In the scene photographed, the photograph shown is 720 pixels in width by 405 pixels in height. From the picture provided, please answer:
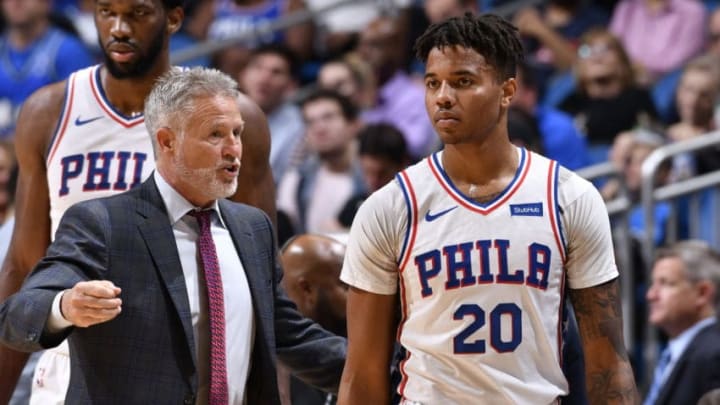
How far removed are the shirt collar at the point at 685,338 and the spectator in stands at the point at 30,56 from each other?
484 cm

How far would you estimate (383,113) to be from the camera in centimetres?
976

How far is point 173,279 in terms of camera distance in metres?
3.73

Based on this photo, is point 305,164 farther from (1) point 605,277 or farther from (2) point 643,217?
(1) point 605,277

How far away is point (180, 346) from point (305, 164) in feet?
17.2

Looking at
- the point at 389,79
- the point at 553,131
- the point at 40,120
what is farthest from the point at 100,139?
the point at 389,79

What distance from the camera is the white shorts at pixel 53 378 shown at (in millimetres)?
4164

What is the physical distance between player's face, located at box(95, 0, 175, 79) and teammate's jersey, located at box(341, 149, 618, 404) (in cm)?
105

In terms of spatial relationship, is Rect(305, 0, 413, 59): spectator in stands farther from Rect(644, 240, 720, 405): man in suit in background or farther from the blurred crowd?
Rect(644, 240, 720, 405): man in suit in background

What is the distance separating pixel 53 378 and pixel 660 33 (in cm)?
658

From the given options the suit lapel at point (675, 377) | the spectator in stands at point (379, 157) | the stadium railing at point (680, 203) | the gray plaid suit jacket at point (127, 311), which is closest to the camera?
the gray plaid suit jacket at point (127, 311)

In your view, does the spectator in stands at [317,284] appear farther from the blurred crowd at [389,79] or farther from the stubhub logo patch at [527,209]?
the blurred crowd at [389,79]

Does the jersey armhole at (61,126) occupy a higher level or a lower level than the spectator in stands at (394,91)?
lower

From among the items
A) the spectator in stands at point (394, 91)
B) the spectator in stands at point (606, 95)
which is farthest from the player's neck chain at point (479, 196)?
the spectator in stands at point (394, 91)

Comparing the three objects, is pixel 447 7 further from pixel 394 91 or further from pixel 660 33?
pixel 660 33
